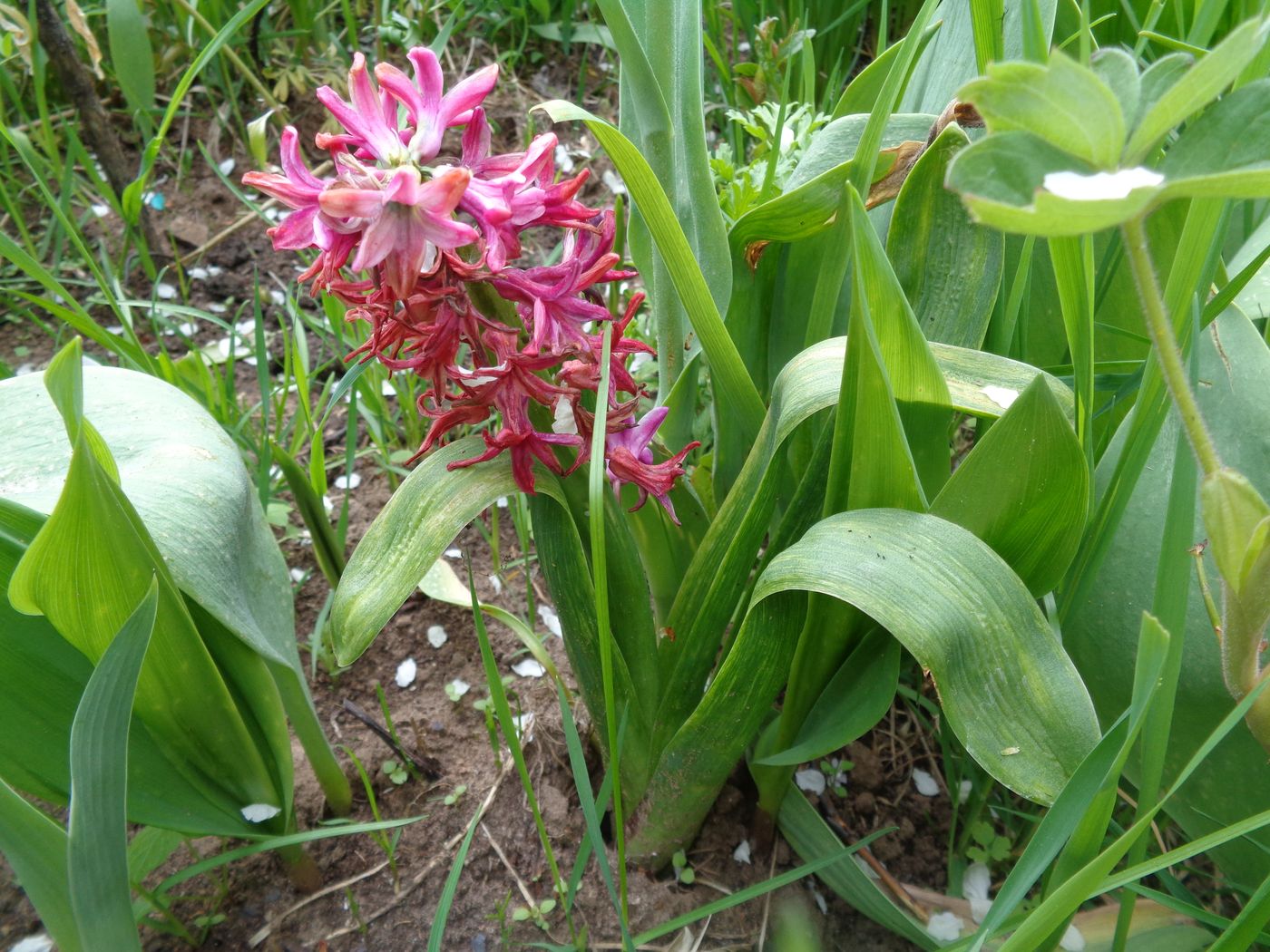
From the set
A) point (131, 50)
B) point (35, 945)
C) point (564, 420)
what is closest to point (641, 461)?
point (564, 420)

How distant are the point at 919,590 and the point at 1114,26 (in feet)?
3.42

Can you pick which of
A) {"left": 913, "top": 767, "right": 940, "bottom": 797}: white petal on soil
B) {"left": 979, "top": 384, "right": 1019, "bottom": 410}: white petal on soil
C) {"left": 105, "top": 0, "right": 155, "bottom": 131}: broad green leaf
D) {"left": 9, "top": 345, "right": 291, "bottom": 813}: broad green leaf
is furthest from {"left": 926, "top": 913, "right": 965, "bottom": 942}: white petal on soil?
{"left": 105, "top": 0, "right": 155, "bottom": 131}: broad green leaf

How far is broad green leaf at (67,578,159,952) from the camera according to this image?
1.70 feet

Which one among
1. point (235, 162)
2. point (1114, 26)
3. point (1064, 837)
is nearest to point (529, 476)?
point (1064, 837)

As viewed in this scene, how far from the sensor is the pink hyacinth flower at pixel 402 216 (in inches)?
19.6

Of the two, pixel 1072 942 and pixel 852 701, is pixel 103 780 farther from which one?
pixel 1072 942

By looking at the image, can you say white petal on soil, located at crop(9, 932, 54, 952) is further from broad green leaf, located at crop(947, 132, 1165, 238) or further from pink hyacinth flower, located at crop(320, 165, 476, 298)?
broad green leaf, located at crop(947, 132, 1165, 238)

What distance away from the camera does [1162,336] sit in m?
0.36

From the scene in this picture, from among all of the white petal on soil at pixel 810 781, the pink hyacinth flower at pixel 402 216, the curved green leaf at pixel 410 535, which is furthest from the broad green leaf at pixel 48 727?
the white petal on soil at pixel 810 781

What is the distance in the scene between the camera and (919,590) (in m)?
0.53

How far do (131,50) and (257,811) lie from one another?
1185mm

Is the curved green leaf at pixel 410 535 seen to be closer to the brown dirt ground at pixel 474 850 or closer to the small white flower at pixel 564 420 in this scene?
the small white flower at pixel 564 420

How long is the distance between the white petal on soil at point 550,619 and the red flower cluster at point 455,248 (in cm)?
43

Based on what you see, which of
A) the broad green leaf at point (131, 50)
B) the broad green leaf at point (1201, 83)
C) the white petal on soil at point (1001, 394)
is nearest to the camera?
the broad green leaf at point (1201, 83)
